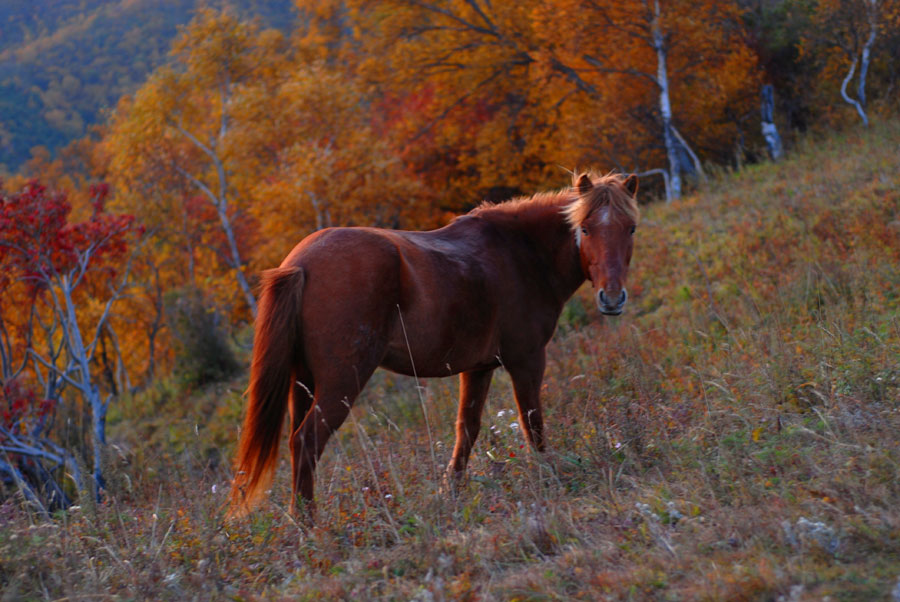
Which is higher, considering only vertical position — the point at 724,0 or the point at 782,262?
the point at 724,0

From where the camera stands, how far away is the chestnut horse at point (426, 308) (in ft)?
14.1

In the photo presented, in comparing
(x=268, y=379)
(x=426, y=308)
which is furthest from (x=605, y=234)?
(x=268, y=379)

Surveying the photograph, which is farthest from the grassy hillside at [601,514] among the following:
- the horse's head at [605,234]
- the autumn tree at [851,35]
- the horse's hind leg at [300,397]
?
the autumn tree at [851,35]

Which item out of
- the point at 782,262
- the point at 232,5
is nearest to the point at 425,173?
the point at 782,262

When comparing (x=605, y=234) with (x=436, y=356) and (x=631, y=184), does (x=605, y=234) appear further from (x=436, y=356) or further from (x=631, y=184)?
(x=436, y=356)

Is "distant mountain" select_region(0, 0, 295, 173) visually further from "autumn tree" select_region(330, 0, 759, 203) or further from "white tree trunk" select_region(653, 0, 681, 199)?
"white tree trunk" select_region(653, 0, 681, 199)

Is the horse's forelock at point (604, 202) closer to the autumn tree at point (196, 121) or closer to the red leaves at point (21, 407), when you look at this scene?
the red leaves at point (21, 407)

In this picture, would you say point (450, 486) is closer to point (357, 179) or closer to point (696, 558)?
point (696, 558)

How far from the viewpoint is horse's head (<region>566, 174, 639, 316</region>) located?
16.4 ft

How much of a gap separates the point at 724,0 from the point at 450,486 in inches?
766

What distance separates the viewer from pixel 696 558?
2971mm

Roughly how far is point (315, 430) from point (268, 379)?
1.36ft

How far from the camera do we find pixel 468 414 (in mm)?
5348

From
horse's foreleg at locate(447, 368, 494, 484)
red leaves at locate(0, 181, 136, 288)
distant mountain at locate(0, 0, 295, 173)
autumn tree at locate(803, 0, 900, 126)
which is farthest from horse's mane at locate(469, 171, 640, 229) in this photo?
distant mountain at locate(0, 0, 295, 173)
